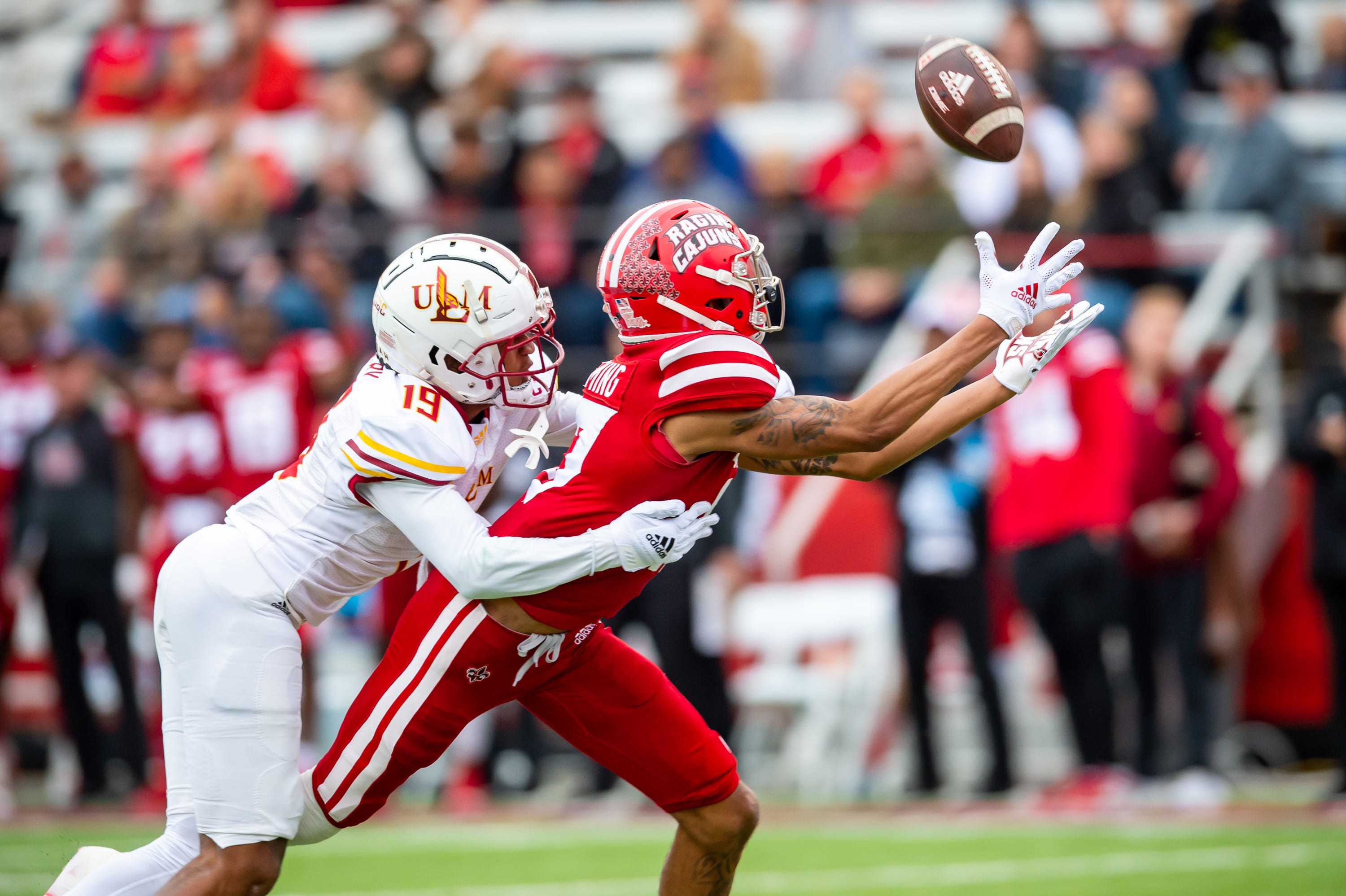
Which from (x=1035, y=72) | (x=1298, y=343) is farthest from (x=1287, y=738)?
(x=1035, y=72)

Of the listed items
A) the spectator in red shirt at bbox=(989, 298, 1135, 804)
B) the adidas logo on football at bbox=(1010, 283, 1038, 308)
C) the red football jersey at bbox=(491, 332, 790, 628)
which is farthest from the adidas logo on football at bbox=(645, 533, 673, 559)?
the spectator in red shirt at bbox=(989, 298, 1135, 804)

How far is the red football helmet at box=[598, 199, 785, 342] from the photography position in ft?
13.2

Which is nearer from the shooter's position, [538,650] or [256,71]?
[538,650]

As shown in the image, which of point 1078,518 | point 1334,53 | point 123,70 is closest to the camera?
point 1078,518

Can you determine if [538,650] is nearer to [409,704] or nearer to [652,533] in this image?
[409,704]

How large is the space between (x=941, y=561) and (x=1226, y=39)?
426 cm

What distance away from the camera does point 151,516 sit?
9328mm

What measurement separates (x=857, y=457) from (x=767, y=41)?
8510mm

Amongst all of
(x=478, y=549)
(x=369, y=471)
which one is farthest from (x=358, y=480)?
(x=478, y=549)

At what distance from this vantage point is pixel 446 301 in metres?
3.97

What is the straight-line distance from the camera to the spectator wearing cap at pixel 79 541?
28.3 ft

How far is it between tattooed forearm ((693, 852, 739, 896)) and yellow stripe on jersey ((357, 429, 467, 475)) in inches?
49.2

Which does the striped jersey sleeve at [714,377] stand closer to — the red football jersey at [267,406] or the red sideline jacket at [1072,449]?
the red sideline jacket at [1072,449]

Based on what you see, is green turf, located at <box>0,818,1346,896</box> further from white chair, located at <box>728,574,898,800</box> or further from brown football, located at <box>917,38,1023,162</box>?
brown football, located at <box>917,38,1023,162</box>
